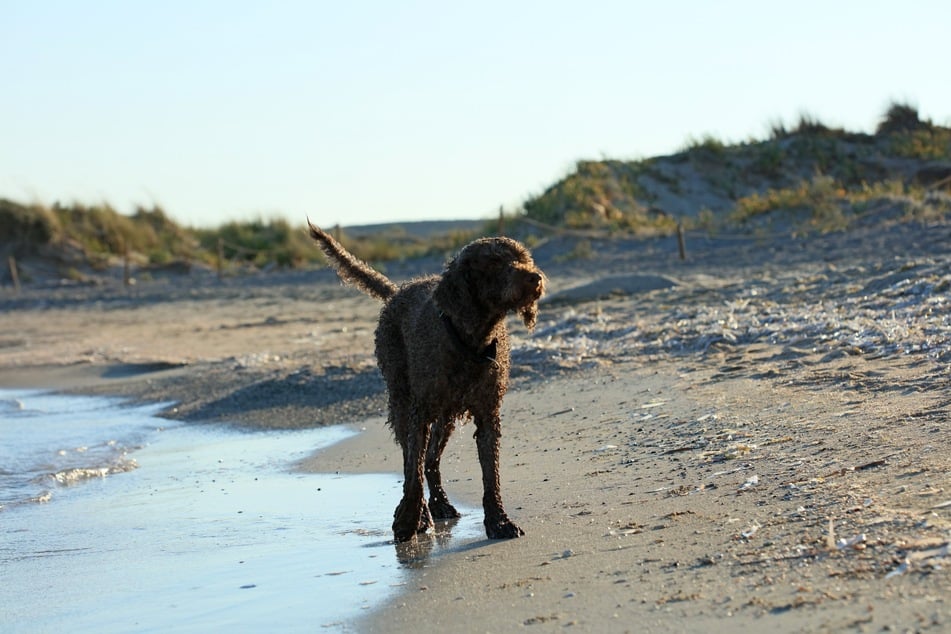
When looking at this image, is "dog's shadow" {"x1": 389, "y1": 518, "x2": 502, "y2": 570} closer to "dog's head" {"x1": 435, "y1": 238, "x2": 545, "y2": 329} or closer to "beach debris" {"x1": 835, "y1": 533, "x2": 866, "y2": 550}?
"dog's head" {"x1": 435, "y1": 238, "x2": 545, "y2": 329}

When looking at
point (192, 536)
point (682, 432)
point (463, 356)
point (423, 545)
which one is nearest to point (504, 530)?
point (423, 545)

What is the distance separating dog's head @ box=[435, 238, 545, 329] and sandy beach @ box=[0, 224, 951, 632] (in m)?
1.09

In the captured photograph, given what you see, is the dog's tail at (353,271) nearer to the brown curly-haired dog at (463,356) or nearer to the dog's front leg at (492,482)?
the brown curly-haired dog at (463,356)

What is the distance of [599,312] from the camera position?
589 inches

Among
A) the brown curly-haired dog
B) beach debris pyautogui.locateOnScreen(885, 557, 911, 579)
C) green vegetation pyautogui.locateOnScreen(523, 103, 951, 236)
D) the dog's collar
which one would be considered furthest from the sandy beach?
green vegetation pyautogui.locateOnScreen(523, 103, 951, 236)

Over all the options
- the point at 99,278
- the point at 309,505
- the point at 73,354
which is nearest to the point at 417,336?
the point at 309,505

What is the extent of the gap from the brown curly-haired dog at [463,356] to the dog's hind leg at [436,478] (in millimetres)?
19

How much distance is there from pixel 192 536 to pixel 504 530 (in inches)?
71.6

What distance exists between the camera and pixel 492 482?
6.52m

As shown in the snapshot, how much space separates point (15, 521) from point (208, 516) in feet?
4.26

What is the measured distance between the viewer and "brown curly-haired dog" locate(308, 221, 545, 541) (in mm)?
6355

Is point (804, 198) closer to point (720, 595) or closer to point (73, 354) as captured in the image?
point (73, 354)

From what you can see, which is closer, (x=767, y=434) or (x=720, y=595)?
(x=720, y=595)

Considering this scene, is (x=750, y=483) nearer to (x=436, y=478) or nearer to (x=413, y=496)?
(x=413, y=496)
